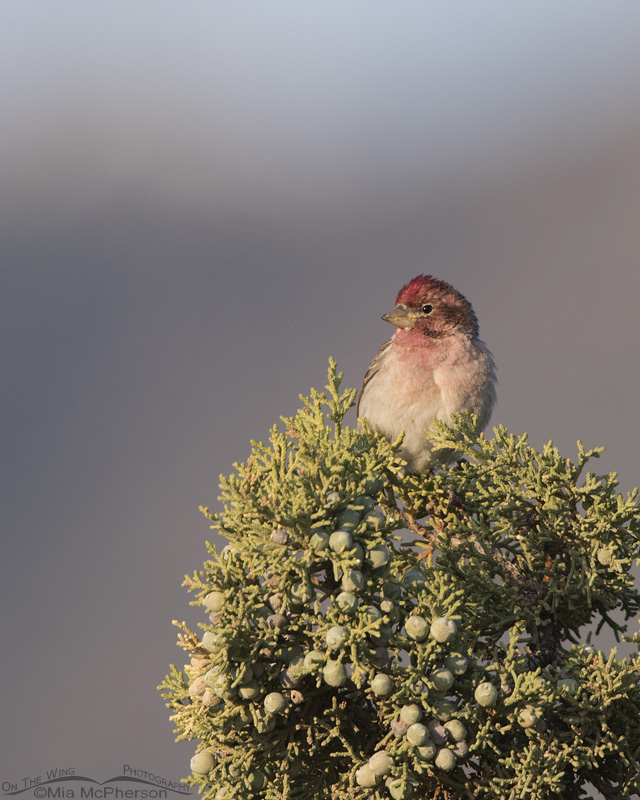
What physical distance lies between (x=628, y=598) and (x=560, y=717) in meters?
0.63

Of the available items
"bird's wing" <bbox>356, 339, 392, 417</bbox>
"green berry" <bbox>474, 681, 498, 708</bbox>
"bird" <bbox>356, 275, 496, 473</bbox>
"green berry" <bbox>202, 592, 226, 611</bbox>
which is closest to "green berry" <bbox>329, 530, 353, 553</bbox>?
"green berry" <bbox>202, 592, 226, 611</bbox>

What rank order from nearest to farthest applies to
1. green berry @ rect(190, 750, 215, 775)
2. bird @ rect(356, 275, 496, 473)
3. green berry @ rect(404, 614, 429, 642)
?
green berry @ rect(404, 614, 429, 642) → green berry @ rect(190, 750, 215, 775) → bird @ rect(356, 275, 496, 473)

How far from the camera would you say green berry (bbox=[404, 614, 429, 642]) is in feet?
8.50

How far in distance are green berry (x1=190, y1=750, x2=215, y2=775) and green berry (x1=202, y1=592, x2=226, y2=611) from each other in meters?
0.50

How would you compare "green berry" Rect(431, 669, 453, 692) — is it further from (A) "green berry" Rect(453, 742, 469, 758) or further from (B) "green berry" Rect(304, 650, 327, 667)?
(B) "green berry" Rect(304, 650, 327, 667)

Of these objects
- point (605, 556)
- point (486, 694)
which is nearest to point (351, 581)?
point (486, 694)

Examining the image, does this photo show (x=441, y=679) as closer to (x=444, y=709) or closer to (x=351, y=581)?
(x=444, y=709)

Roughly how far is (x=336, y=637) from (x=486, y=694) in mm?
501

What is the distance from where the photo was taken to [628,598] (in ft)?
10.6

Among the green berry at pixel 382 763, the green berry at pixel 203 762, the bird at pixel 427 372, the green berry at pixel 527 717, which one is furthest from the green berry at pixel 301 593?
the bird at pixel 427 372

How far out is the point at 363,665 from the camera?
2508 millimetres

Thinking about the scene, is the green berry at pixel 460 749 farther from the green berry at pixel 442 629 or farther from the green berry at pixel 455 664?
the green berry at pixel 442 629

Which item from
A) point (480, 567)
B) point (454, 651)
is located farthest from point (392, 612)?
point (480, 567)

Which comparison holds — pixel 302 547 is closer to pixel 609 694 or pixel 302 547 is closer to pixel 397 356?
pixel 609 694
